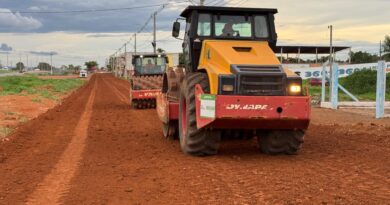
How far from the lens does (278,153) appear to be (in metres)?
10.0

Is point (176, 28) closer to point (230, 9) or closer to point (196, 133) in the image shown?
point (230, 9)


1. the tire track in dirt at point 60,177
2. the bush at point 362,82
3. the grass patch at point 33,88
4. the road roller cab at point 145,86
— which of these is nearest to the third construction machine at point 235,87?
the tire track in dirt at point 60,177

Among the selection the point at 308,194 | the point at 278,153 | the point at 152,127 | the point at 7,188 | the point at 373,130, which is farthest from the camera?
the point at 152,127

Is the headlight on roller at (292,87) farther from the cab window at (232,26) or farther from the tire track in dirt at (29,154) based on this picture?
the tire track in dirt at (29,154)

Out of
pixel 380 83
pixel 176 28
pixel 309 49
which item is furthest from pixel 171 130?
pixel 309 49

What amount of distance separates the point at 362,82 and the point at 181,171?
33.7m

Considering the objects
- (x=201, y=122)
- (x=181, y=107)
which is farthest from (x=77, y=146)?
(x=201, y=122)

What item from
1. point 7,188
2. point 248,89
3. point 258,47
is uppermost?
point 258,47

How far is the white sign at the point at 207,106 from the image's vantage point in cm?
880

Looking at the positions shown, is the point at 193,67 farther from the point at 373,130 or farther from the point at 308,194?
the point at 373,130

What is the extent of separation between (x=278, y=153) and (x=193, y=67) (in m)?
2.43

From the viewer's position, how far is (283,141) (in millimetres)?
9844

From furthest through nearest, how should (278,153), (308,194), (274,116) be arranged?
(278,153)
(274,116)
(308,194)

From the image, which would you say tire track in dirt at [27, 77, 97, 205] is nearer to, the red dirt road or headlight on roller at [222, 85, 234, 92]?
the red dirt road
